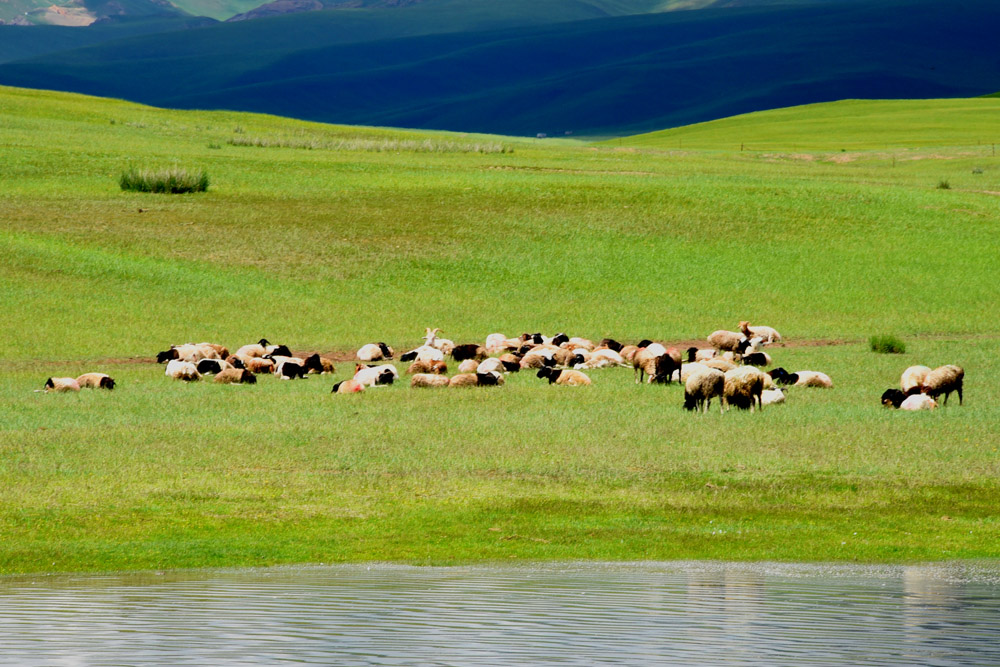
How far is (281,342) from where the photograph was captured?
38.1 metres

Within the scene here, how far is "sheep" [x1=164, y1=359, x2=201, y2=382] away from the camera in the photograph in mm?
30422

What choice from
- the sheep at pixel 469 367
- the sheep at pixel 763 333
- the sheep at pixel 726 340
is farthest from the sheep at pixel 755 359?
the sheep at pixel 469 367

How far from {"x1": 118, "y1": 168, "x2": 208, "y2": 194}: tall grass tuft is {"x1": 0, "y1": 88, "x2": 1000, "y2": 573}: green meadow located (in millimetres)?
816

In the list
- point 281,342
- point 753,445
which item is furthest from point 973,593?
point 281,342

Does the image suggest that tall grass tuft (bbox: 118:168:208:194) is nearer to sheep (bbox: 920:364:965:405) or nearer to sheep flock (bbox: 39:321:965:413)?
sheep flock (bbox: 39:321:965:413)

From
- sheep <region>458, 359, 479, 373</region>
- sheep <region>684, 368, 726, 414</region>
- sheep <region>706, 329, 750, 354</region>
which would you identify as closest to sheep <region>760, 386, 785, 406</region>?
sheep <region>684, 368, 726, 414</region>

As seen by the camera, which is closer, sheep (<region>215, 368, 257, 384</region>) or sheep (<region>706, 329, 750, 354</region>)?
sheep (<region>215, 368, 257, 384</region>)

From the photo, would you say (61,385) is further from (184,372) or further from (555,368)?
(555,368)

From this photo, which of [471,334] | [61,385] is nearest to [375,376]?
[61,385]

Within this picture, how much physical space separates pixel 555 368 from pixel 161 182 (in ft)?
111

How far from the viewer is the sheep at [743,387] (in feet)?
79.4

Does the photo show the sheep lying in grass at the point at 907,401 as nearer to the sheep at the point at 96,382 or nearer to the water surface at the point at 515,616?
the water surface at the point at 515,616

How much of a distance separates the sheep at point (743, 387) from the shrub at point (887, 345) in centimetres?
1273

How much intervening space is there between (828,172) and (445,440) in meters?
62.7
